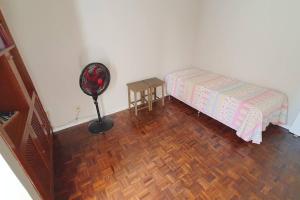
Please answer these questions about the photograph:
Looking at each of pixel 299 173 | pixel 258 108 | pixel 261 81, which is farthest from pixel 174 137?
pixel 261 81

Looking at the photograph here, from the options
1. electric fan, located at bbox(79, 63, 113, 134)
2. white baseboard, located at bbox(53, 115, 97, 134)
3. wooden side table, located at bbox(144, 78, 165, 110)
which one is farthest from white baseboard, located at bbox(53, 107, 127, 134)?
wooden side table, located at bbox(144, 78, 165, 110)

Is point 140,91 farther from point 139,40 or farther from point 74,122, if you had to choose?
point 74,122

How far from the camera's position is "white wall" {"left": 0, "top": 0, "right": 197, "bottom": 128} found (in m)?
1.83

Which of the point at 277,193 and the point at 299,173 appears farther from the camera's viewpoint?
the point at 299,173

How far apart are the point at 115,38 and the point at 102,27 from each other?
22 centimetres

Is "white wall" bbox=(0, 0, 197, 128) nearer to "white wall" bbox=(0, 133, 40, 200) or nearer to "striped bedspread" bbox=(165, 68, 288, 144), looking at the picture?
"striped bedspread" bbox=(165, 68, 288, 144)

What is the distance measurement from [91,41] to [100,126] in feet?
3.95

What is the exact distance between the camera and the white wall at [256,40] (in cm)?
201

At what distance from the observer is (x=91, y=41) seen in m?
2.17

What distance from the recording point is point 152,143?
212cm

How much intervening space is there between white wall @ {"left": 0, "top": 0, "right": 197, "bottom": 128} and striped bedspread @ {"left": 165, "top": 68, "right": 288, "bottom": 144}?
0.71 meters

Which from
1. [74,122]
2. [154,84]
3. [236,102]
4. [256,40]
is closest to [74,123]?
[74,122]

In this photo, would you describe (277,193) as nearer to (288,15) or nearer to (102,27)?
(288,15)

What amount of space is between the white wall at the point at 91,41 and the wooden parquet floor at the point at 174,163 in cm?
55
